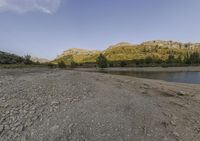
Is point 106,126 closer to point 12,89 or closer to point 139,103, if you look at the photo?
point 139,103

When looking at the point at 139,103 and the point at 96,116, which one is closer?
the point at 96,116

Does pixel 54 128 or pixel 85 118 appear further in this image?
pixel 85 118

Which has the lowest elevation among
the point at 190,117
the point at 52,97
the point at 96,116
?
the point at 190,117

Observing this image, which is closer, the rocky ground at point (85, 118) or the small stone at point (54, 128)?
the rocky ground at point (85, 118)

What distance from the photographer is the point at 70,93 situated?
10.5 m

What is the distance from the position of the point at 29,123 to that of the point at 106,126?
304cm

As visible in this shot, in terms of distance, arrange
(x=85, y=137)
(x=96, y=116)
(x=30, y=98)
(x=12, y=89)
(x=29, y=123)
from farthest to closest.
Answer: (x=12, y=89), (x=30, y=98), (x=96, y=116), (x=29, y=123), (x=85, y=137)

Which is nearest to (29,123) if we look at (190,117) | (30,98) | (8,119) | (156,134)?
(8,119)

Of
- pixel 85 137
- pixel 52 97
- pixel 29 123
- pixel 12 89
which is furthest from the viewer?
pixel 12 89

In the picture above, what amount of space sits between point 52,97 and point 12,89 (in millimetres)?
2708

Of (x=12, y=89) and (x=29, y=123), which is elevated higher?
(x=12, y=89)

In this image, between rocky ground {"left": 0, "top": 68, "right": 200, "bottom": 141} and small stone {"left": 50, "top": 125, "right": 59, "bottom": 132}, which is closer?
rocky ground {"left": 0, "top": 68, "right": 200, "bottom": 141}

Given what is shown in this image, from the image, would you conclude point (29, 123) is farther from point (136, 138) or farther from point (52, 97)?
point (136, 138)

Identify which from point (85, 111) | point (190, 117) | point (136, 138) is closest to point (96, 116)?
point (85, 111)
